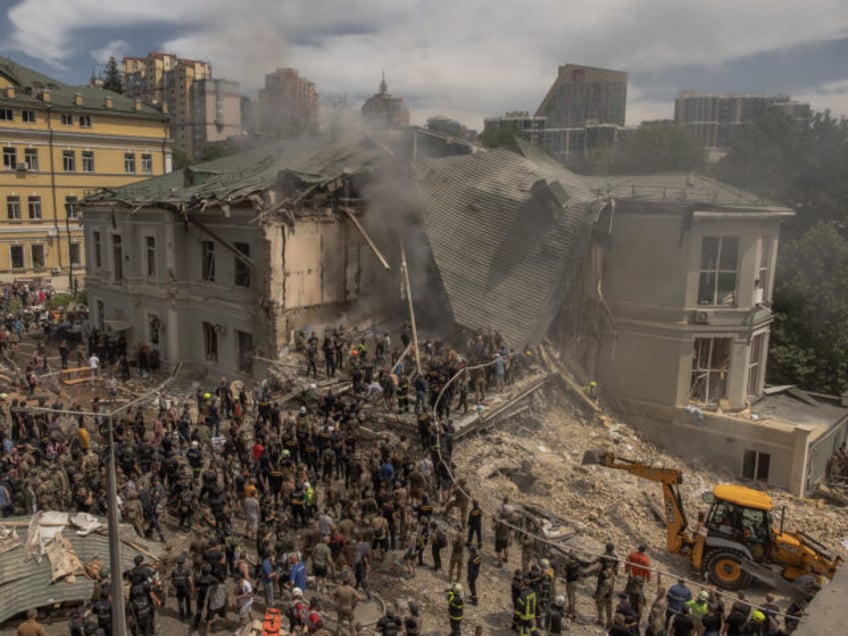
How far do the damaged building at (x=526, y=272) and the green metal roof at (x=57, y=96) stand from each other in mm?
23138

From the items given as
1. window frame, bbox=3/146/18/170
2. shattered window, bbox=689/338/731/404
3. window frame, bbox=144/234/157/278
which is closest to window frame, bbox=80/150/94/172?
window frame, bbox=3/146/18/170

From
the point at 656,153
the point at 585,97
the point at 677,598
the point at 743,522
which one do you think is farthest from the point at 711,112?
the point at 677,598

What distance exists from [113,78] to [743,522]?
8000cm

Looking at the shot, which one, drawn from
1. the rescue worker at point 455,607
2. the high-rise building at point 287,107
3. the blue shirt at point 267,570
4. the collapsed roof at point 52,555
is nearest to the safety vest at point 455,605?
the rescue worker at point 455,607

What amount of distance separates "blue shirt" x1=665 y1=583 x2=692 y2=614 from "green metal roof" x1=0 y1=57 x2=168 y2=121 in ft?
158

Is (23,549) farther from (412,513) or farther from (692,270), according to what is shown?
(692,270)

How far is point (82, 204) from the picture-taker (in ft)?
111

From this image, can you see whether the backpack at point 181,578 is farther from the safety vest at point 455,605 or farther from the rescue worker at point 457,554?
the rescue worker at point 457,554

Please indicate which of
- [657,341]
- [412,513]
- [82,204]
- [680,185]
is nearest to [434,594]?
[412,513]

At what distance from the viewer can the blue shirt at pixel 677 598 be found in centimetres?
1290

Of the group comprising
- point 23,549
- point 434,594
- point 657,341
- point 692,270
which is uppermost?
point 692,270

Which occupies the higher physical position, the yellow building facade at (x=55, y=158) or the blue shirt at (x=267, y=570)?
the yellow building facade at (x=55, y=158)

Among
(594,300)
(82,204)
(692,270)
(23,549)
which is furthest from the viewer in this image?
(82,204)

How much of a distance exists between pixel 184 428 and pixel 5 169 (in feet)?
118
